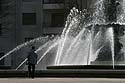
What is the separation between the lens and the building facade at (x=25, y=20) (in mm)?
63781

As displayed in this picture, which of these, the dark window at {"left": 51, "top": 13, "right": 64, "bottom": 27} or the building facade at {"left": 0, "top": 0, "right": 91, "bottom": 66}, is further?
the building facade at {"left": 0, "top": 0, "right": 91, "bottom": 66}

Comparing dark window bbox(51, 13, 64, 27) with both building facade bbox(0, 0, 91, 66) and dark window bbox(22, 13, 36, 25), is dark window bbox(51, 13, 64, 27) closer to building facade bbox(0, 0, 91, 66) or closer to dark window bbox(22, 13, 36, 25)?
building facade bbox(0, 0, 91, 66)

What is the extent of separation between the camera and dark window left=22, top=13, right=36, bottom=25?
64.9 m

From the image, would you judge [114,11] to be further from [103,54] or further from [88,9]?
[88,9]

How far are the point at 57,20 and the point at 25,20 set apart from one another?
4507mm

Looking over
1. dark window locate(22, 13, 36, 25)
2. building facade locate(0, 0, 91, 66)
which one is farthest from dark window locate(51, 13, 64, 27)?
dark window locate(22, 13, 36, 25)

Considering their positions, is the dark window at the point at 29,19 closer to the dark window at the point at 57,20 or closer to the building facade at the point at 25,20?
the building facade at the point at 25,20

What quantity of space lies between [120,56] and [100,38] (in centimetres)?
150

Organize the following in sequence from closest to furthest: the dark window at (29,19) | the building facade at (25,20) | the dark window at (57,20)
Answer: the dark window at (57,20), the building facade at (25,20), the dark window at (29,19)

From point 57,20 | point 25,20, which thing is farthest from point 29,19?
point 57,20

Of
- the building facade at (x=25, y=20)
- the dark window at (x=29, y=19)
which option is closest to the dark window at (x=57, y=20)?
the building facade at (x=25, y=20)

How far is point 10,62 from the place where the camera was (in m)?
63.1

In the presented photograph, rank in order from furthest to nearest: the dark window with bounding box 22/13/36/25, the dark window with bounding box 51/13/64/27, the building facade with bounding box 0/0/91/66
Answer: the dark window with bounding box 22/13/36/25 < the building facade with bounding box 0/0/91/66 < the dark window with bounding box 51/13/64/27

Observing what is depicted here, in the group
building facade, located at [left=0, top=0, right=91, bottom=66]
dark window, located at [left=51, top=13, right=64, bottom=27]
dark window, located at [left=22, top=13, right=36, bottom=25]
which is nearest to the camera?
dark window, located at [left=51, top=13, right=64, bottom=27]
